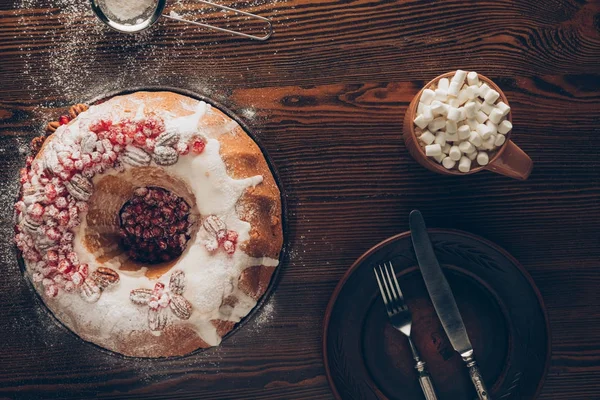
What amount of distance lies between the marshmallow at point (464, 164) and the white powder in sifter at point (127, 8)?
981mm

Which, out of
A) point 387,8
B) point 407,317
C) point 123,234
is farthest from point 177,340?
point 387,8

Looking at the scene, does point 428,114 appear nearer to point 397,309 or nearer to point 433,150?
point 433,150

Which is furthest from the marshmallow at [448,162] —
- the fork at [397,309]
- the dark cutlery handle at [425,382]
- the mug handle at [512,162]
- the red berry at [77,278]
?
the red berry at [77,278]

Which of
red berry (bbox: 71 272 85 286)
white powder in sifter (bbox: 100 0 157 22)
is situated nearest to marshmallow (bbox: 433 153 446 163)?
white powder in sifter (bbox: 100 0 157 22)

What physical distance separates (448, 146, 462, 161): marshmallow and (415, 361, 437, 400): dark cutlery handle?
0.63 m

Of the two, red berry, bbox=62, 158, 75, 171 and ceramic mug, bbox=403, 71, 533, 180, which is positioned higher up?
red berry, bbox=62, 158, 75, 171

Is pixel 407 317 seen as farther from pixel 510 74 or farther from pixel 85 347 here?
pixel 85 347

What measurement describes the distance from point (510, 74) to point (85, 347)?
5.31 ft

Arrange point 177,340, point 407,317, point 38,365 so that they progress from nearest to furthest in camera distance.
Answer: point 177,340, point 407,317, point 38,365

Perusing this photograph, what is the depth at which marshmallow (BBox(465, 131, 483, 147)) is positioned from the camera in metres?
1.49

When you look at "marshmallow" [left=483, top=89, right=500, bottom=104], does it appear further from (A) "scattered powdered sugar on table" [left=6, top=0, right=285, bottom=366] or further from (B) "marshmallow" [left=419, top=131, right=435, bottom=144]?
(A) "scattered powdered sugar on table" [left=6, top=0, right=285, bottom=366]

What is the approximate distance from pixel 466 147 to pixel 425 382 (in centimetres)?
72

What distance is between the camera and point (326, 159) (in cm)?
171

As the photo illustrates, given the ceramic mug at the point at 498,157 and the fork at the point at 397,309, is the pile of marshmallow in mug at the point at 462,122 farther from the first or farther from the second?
the fork at the point at 397,309
